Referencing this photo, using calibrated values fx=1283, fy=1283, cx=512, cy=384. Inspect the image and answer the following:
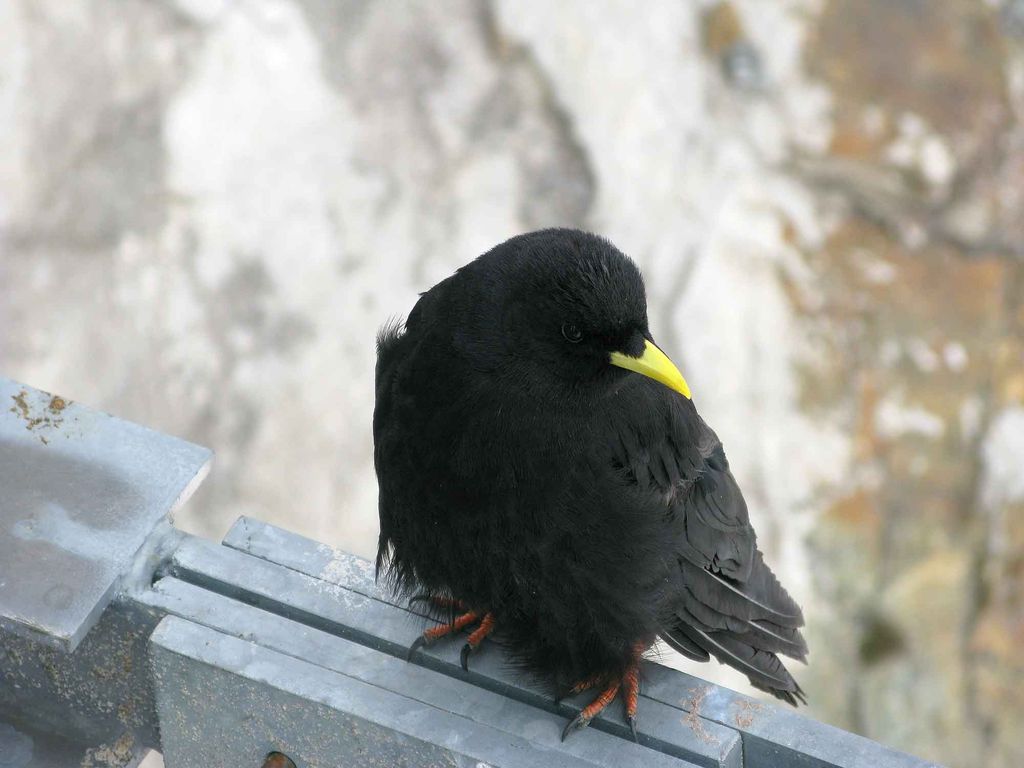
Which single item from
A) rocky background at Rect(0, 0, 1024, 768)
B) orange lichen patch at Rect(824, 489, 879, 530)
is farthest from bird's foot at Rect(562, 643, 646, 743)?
orange lichen patch at Rect(824, 489, 879, 530)

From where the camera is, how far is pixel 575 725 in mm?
2463

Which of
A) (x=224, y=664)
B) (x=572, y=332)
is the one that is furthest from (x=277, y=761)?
(x=572, y=332)

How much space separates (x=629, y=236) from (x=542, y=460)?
4.72 meters

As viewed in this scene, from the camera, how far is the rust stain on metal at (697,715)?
2.39 meters

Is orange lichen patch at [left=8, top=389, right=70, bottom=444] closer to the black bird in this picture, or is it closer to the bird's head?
the black bird

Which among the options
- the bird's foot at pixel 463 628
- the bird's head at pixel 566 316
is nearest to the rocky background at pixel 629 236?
the bird's foot at pixel 463 628

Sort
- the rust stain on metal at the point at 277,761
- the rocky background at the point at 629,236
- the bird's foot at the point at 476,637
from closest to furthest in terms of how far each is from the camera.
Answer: the rust stain on metal at the point at 277,761 → the bird's foot at the point at 476,637 → the rocky background at the point at 629,236

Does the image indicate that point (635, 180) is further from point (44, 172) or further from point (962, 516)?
point (44, 172)

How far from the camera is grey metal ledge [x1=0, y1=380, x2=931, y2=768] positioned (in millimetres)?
2311

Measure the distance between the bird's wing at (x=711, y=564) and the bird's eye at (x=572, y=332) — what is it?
0.28m

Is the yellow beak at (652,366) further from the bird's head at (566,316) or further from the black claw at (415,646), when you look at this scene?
the black claw at (415,646)

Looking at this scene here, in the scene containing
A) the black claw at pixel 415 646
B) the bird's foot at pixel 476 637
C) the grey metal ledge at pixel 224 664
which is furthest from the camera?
the bird's foot at pixel 476 637

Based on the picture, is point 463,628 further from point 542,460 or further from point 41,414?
point 41,414

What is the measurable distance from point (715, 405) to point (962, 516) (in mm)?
1451
